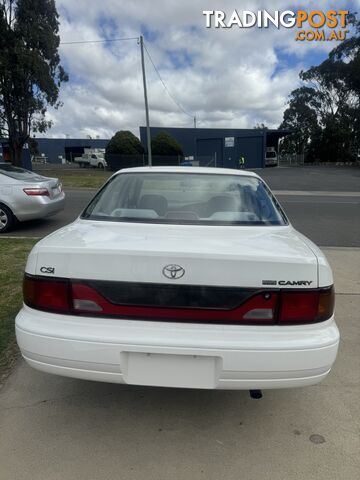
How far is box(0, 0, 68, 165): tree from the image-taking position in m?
24.3

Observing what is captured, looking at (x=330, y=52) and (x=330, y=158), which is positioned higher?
(x=330, y=52)

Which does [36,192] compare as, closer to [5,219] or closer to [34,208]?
[34,208]

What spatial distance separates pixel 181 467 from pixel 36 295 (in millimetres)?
1200

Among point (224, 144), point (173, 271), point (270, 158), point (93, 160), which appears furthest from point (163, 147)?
point (173, 271)

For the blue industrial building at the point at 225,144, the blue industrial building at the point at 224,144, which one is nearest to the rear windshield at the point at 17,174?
the blue industrial building at the point at 224,144

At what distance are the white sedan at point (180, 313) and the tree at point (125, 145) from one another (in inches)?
1345

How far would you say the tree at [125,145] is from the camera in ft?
116

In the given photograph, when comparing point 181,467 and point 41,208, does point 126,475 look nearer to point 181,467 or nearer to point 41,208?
point 181,467

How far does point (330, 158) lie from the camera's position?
52938mm

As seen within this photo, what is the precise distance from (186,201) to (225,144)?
137 ft

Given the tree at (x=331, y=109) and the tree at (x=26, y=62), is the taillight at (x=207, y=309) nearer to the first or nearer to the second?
the tree at (x=26, y=62)

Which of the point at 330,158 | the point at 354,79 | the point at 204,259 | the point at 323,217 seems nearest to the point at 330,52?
the point at 354,79

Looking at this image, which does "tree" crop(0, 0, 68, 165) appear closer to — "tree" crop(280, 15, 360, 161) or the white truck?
the white truck

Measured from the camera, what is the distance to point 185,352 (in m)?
1.98
